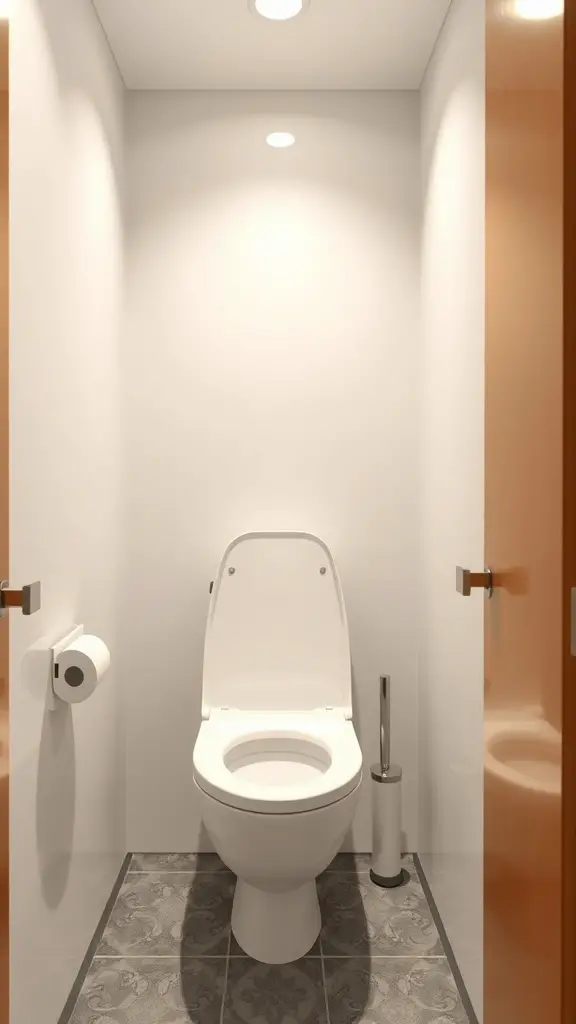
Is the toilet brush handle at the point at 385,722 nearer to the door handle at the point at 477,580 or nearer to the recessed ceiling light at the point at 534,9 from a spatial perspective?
the door handle at the point at 477,580

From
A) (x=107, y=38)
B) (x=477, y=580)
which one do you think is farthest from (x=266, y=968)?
(x=107, y=38)

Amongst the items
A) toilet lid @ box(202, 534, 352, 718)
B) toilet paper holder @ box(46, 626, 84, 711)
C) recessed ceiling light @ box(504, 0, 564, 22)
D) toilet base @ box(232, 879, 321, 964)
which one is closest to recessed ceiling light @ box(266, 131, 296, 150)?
toilet lid @ box(202, 534, 352, 718)

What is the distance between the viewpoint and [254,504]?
90.0 inches

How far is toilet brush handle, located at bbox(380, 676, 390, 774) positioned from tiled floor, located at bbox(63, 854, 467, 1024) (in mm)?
335

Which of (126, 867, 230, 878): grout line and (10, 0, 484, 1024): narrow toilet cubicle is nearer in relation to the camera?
(10, 0, 484, 1024): narrow toilet cubicle

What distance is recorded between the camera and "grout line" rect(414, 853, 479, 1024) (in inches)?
63.2

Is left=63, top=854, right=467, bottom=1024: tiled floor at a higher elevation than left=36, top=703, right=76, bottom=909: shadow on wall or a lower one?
lower

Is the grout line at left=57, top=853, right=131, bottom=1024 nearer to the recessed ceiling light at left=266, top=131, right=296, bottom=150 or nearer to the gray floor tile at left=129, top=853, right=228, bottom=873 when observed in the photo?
the gray floor tile at left=129, top=853, right=228, bottom=873

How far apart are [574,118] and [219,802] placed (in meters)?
1.34

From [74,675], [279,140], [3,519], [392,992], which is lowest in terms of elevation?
[392,992]

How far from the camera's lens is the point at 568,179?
32.8 inches

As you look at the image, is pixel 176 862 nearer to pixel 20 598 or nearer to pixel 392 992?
pixel 392 992

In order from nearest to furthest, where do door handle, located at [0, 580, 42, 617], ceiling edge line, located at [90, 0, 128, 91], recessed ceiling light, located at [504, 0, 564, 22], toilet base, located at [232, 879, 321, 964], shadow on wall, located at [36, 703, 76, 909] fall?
recessed ceiling light, located at [504, 0, 564, 22] < door handle, located at [0, 580, 42, 617] < shadow on wall, located at [36, 703, 76, 909] < toilet base, located at [232, 879, 321, 964] < ceiling edge line, located at [90, 0, 128, 91]

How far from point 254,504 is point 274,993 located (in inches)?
48.4
